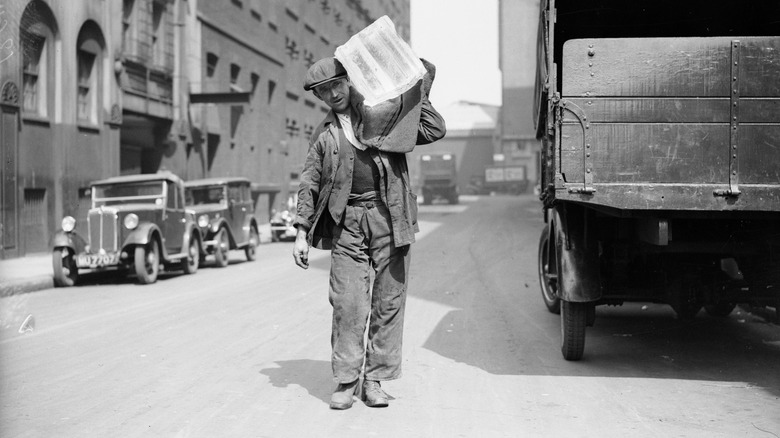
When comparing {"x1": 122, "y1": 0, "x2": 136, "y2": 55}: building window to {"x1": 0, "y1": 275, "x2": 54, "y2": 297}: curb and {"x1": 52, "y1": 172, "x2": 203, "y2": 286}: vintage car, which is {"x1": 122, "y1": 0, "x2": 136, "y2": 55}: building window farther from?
{"x1": 0, "y1": 275, "x2": 54, "y2": 297}: curb

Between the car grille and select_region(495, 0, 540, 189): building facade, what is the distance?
185 feet

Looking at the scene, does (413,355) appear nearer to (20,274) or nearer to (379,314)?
(379,314)

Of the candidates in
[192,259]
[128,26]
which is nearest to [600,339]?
[192,259]

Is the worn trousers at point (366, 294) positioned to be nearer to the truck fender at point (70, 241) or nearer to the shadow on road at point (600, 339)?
the shadow on road at point (600, 339)

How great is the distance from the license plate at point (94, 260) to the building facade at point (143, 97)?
1806 mm

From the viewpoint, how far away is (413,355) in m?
6.44

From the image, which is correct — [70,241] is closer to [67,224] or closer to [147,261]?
[67,224]

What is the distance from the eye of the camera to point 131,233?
12938mm

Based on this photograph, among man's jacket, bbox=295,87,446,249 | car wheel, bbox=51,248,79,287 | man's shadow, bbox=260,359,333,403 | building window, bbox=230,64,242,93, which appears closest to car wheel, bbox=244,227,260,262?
car wheel, bbox=51,248,79,287

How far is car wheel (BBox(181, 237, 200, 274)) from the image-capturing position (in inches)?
569

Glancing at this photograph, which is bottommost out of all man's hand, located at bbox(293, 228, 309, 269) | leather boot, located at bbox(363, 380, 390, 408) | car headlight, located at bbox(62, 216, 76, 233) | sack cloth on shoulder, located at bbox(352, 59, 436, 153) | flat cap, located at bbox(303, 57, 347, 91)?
leather boot, located at bbox(363, 380, 390, 408)

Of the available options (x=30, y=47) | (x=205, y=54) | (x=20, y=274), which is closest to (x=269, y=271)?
(x=20, y=274)

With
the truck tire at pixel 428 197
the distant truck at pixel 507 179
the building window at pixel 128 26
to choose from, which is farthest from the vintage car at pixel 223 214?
the distant truck at pixel 507 179

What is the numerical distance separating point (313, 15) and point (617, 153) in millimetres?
36590
